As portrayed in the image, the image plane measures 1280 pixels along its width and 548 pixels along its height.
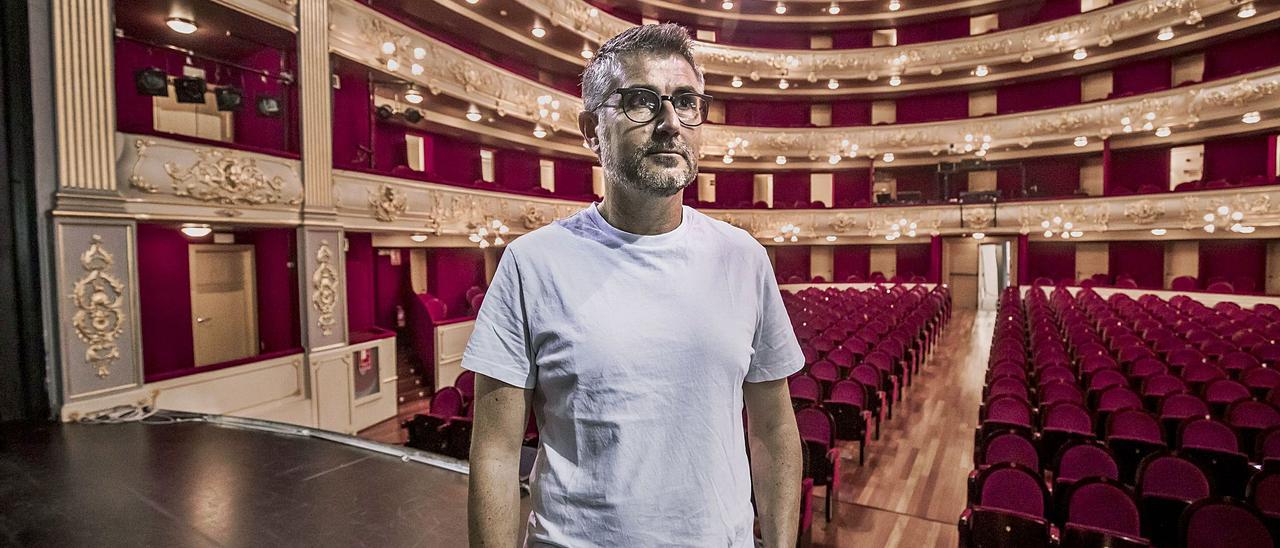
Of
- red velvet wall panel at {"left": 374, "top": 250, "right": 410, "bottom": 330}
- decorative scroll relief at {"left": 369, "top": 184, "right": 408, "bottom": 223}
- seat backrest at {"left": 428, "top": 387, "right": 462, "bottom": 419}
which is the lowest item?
seat backrest at {"left": 428, "top": 387, "right": 462, "bottom": 419}

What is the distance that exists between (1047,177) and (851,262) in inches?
256

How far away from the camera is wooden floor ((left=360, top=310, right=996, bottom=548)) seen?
4.07 metres

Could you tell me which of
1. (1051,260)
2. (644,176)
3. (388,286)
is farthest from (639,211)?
(1051,260)

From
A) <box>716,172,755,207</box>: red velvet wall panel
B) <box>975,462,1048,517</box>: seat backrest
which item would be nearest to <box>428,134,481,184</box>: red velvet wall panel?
<box>716,172,755,207</box>: red velvet wall panel

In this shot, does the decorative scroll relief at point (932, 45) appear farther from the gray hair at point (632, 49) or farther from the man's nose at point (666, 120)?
the man's nose at point (666, 120)

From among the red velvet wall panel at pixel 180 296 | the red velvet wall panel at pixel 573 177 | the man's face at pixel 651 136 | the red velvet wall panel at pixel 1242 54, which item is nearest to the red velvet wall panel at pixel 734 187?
the red velvet wall panel at pixel 573 177

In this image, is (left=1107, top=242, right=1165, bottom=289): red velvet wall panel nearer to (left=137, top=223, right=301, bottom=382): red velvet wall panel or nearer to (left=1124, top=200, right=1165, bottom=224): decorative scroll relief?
(left=1124, top=200, right=1165, bottom=224): decorative scroll relief

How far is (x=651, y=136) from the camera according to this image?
91 cm

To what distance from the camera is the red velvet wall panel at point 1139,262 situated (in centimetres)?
1588

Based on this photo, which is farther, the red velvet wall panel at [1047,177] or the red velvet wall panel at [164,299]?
the red velvet wall panel at [1047,177]

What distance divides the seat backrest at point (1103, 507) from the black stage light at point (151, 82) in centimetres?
793

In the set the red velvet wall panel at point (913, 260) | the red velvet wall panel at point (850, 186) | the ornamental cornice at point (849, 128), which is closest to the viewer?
the ornamental cornice at point (849, 128)

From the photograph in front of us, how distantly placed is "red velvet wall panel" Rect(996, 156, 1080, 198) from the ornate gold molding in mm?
19169

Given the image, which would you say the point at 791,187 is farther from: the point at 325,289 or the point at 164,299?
the point at 164,299
